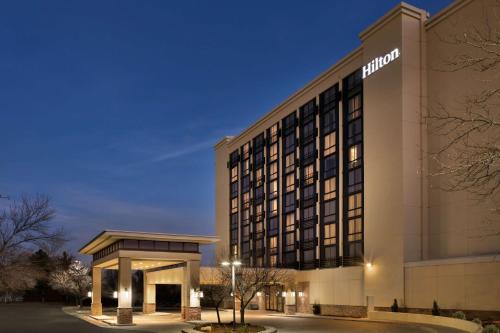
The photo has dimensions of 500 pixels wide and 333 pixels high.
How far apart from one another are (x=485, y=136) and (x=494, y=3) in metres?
9.01

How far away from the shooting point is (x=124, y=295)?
4134 centimetres

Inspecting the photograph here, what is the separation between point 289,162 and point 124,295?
91.5 feet

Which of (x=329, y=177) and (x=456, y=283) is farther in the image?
(x=329, y=177)

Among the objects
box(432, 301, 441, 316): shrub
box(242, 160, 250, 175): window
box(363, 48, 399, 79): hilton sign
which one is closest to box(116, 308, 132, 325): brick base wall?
box(432, 301, 441, 316): shrub

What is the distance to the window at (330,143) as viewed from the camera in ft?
180

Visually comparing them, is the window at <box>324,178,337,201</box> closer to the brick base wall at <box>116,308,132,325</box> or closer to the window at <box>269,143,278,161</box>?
the window at <box>269,143,278,161</box>

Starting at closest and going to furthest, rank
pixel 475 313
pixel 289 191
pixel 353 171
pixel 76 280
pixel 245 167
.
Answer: pixel 475 313 → pixel 353 171 → pixel 289 191 → pixel 76 280 → pixel 245 167

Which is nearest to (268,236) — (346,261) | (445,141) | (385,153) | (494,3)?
(346,261)

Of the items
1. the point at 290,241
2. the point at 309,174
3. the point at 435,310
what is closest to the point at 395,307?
the point at 435,310

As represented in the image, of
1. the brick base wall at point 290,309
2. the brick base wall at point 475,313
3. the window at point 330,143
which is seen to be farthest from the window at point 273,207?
the brick base wall at point 475,313

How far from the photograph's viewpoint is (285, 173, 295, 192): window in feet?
205

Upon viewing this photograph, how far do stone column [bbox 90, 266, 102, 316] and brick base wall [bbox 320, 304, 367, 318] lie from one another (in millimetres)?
21023

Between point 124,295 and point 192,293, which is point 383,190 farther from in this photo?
point 124,295

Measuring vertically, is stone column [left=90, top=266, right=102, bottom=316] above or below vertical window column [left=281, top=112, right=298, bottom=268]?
below
